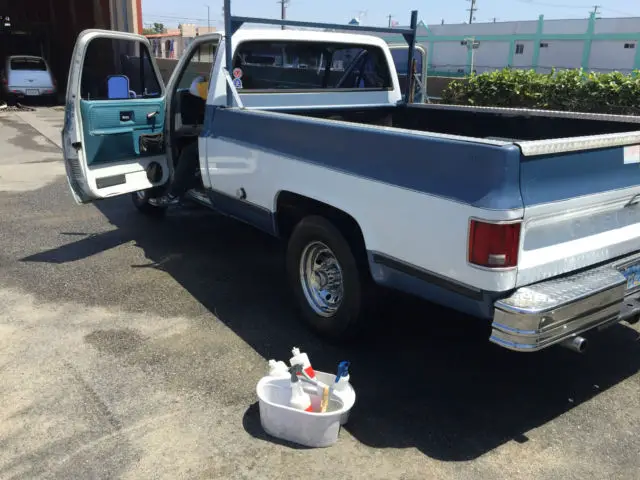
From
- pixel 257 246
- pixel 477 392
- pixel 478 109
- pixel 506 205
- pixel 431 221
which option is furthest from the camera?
pixel 257 246

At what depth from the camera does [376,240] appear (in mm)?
3258

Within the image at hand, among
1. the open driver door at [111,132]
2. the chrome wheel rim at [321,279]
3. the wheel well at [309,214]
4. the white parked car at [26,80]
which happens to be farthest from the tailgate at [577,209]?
the white parked car at [26,80]

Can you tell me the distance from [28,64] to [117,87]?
17.8 metres

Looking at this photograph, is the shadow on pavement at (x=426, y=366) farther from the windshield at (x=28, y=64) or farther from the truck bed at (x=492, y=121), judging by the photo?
the windshield at (x=28, y=64)

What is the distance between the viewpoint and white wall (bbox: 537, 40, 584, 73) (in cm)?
4228

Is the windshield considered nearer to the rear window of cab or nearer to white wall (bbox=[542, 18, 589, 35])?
the rear window of cab

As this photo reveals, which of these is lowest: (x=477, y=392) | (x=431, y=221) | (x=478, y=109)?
(x=477, y=392)

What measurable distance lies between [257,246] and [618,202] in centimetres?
363

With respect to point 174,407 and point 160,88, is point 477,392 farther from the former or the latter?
point 160,88

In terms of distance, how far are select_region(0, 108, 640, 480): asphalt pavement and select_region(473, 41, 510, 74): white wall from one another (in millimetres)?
44884

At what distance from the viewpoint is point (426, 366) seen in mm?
3727

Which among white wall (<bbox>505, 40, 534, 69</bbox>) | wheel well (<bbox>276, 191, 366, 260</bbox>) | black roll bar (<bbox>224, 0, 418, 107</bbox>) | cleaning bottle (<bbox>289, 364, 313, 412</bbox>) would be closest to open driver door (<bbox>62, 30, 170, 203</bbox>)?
black roll bar (<bbox>224, 0, 418, 107</bbox>)

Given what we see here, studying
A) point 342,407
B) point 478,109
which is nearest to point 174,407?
point 342,407

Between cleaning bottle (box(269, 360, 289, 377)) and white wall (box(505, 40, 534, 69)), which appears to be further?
white wall (box(505, 40, 534, 69))
